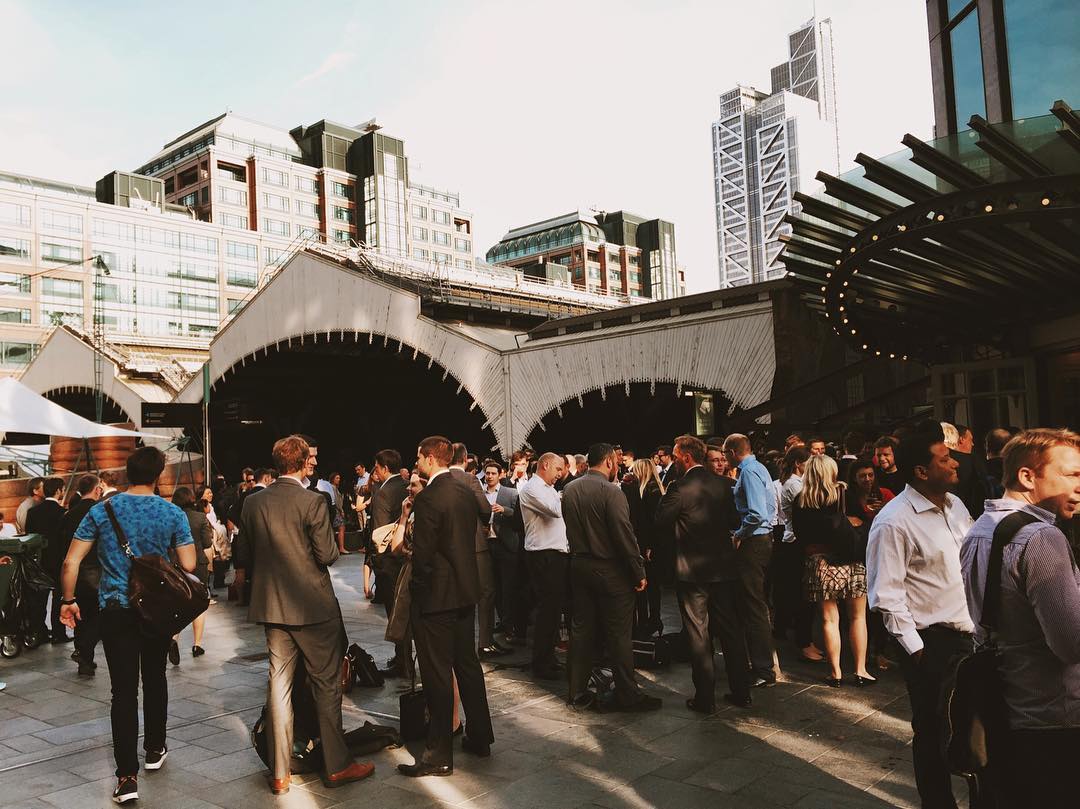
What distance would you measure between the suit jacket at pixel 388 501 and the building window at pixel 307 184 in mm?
83974

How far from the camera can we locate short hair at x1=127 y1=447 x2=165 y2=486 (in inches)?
199

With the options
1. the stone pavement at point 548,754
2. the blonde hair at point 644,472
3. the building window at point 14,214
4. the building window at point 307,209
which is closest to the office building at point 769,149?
the building window at point 307,209

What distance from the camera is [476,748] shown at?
518 centimetres

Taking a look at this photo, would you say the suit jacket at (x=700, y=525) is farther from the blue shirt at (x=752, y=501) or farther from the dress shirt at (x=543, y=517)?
the dress shirt at (x=543, y=517)

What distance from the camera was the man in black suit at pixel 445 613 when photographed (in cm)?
489

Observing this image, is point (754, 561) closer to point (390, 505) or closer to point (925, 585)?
point (925, 585)

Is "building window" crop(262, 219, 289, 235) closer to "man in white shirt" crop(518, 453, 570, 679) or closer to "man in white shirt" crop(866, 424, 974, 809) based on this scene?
"man in white shirt" crop(518, 453, 570, 679)

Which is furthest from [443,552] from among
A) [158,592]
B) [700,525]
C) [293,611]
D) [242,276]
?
[242,276]

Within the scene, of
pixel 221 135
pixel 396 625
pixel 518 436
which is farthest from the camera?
pixel 221 135

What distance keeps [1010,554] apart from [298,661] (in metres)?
3.94

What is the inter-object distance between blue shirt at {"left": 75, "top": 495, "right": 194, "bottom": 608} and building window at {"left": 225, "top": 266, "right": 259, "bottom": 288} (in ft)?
248

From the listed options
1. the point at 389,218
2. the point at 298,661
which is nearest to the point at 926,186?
the point at 298,661

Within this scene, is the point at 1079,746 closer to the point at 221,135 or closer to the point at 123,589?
the point at 123,589

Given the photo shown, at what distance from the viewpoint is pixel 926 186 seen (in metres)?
7.93
